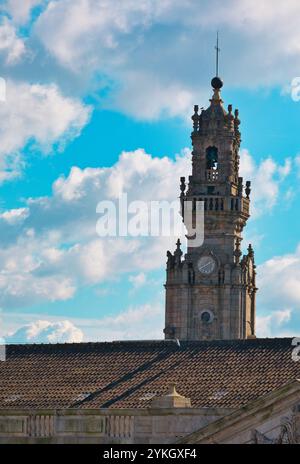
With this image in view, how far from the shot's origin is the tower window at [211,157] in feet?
445

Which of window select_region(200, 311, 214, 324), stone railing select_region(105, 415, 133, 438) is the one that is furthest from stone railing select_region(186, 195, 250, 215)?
stone railing select_region(105, 415, 133, 438)

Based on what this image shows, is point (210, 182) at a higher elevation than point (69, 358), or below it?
higher

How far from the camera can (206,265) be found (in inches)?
5271

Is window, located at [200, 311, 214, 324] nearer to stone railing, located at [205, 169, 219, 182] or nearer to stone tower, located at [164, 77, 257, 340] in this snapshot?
stone tower, located at [164, 77, 257, 340]

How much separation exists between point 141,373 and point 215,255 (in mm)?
50070

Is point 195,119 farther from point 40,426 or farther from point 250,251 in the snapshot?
point 40,426

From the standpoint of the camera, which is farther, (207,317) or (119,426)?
(207,317)

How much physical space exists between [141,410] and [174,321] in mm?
56542

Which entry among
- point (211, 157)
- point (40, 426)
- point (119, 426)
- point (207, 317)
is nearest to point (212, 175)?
point (211, 157)

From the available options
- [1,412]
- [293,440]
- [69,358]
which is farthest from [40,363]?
[293,440]

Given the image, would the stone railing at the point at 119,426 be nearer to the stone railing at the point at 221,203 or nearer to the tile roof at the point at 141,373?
the tile roof at the point at 141,373

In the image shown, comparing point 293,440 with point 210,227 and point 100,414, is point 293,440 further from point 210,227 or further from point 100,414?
point 210,227

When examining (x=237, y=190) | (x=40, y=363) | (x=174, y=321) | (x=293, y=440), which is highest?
(x=237, y=190)

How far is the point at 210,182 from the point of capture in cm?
13462
